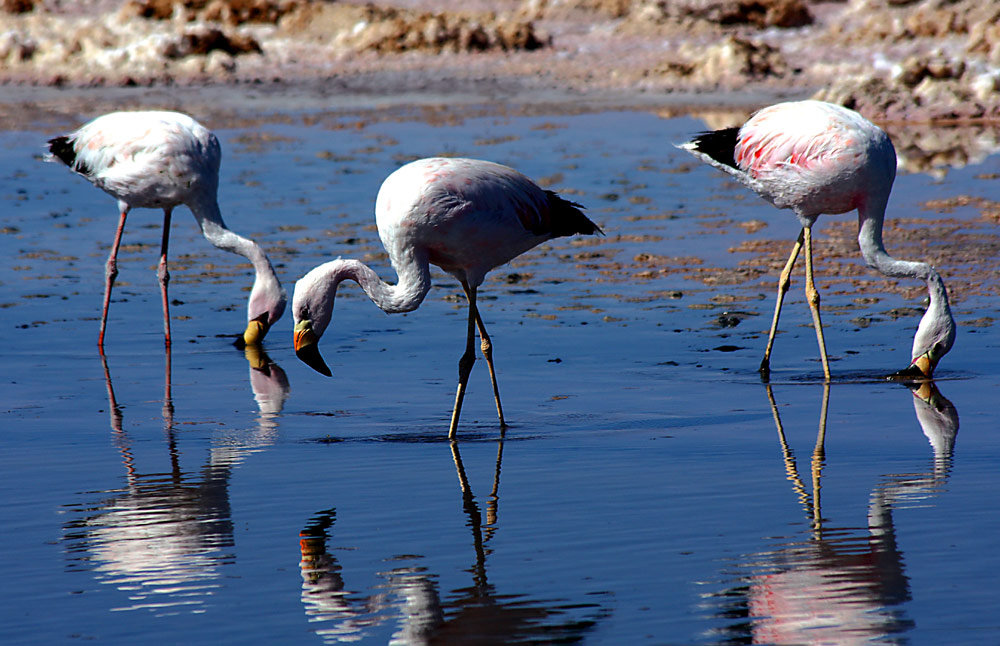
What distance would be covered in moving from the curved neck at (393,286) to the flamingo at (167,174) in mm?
2200

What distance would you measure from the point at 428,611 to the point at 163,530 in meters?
1.31

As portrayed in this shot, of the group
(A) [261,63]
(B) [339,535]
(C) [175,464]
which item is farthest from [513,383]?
(A) [261,63]

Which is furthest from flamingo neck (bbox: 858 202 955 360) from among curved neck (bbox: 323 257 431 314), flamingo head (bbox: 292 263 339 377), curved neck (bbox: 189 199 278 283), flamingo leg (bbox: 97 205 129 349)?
flamingo leg (bbox: 97 205 129 349)

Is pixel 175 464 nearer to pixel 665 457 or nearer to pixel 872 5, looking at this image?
pixel 665 457

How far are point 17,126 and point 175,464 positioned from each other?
17.4 meters

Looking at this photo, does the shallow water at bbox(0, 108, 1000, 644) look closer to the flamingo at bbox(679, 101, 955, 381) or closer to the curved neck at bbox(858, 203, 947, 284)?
the flamingo at bbox(679, 101, 955, 381)

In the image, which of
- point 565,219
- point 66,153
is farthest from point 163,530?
point 66,153

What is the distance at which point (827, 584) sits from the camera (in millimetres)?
4277

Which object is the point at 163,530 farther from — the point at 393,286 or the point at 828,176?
the point at 828,176

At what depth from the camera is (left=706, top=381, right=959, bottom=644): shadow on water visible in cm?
393

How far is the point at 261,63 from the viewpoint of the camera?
2939 cm

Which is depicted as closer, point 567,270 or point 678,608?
point 678,608

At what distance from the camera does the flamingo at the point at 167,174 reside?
859 centimetres

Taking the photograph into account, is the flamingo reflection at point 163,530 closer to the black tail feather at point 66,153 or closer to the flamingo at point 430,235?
the flamingo at point 430,235
